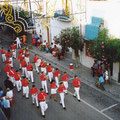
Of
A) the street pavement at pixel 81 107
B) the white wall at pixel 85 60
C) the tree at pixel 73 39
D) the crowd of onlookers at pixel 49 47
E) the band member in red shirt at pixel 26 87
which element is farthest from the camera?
the crowd of onlookers at pixel 49 47

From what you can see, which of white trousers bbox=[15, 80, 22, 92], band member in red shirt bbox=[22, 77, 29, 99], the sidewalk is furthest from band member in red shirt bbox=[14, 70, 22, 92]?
the sidewalk

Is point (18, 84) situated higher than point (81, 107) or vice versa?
point (18, 84)

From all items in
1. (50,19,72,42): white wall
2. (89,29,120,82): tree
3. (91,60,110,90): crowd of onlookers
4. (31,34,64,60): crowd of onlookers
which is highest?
(50,19,72,42): white wall

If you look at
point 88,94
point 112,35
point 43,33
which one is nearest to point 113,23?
point 112,35

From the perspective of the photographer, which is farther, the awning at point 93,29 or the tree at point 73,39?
the tree at point 73,39

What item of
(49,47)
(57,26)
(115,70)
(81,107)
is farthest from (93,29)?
(49,47)

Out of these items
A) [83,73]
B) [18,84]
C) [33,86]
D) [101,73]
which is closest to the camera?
[33,86]

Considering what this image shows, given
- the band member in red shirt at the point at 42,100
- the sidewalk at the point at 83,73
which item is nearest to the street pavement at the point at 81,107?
the sidewalk at the point at 83,73

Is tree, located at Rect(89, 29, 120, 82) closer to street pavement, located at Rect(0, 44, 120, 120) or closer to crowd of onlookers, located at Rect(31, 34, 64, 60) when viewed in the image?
street pavement, located at Rect(0, 44, 120, 120)

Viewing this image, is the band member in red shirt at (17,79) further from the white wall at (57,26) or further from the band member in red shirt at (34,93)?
the white wall at (57,26)

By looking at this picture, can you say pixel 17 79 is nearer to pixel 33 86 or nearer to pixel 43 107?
pixel 33 86

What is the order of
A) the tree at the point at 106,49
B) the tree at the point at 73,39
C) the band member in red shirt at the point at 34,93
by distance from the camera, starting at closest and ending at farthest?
the band member in red shirt at the point at 34,93
the tree at the point at 106,49
the tree at the point at 73,39

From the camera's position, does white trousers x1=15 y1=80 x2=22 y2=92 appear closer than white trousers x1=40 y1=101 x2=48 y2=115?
No

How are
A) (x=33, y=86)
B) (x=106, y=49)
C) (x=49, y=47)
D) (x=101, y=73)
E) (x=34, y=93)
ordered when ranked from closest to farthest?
(x=33, y=86)
(x=34, y=93)
(x=106, y=49)
(x=101, y=73)
(x=49, y=47)
